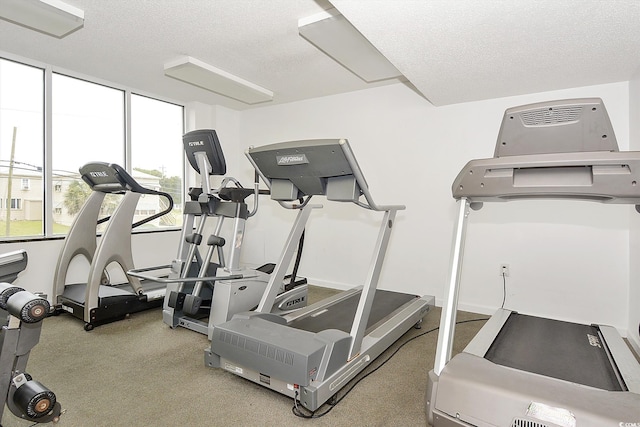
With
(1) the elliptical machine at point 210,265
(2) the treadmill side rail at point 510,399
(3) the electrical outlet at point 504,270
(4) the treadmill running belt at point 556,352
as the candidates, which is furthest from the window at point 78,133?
(3) the electrical outlet at point 504,270

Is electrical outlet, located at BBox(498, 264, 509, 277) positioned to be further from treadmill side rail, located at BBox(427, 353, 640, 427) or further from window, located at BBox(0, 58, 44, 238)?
window, located at BBox(0, 58, 44, 238)

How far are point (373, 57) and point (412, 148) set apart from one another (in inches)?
49.0

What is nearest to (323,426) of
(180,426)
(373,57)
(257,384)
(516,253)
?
(257,384)

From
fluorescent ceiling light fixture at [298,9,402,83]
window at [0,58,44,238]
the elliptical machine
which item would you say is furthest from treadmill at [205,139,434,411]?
window at [0,58,44,238]

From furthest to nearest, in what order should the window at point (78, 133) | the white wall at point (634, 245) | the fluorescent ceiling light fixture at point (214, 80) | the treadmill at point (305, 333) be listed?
1. the window at point (78, 133)
2. the fluorescent ceiling light fixture at point (214, 80)
3. the white wall at point (634, 245)
4. the treadmill at point (305, 333)

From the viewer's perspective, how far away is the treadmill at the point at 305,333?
183cm

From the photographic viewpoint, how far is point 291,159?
2012 millimetres

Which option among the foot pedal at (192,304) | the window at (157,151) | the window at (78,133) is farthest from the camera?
the window at (157,151)

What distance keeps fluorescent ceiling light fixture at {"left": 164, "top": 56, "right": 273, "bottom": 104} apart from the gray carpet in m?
2.54

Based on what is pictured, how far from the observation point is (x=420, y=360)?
97.5 inches

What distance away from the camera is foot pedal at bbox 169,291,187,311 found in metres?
2.92

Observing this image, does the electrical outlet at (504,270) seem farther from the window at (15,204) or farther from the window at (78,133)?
the window at (15,204)

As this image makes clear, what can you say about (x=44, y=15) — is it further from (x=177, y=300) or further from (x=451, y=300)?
(x=451, y=300)

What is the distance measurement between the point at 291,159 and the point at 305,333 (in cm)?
106
